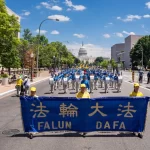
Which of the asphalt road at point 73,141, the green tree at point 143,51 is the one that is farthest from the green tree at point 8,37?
the green tree at point 143,51

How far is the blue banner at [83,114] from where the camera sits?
840 cm

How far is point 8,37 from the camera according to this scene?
32406 millimetres

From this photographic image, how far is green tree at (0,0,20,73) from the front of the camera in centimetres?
3046

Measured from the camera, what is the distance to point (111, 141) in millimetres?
8047

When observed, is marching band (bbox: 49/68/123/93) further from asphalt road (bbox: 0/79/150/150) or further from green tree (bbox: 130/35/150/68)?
green tree (bbox: 130/35/150/68)

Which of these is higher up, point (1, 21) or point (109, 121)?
point (1, 21)

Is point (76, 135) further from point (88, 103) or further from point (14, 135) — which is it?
point (14, 135)

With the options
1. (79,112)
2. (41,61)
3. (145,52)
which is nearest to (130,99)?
(79,112)

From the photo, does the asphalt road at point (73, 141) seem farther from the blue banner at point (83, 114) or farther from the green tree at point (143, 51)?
the green tree at point (143, 51)

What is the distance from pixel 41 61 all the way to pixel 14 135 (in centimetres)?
7627

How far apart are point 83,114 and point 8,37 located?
25.7m

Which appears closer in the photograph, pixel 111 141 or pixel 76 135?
pixel 111 141

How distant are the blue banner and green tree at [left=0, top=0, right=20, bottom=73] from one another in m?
22.8

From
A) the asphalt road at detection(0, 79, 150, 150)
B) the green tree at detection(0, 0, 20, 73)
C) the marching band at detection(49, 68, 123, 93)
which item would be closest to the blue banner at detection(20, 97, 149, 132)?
the asphalt road at detection(0, 79, 150, 150)
